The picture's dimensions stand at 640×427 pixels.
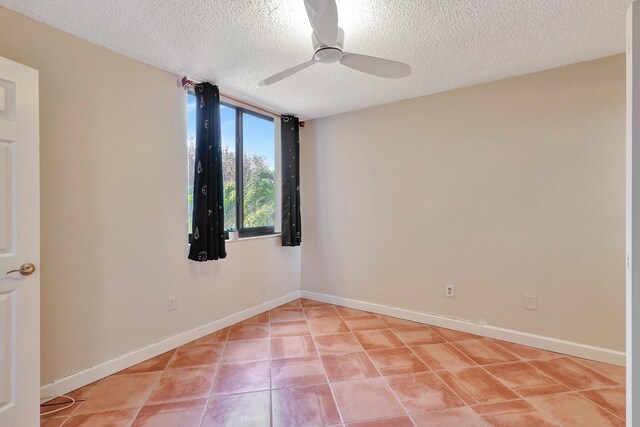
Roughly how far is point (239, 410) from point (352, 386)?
2.38 ft

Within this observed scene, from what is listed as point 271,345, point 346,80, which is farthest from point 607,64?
point 271,345

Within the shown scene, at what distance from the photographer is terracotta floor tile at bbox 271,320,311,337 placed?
281 centimetres

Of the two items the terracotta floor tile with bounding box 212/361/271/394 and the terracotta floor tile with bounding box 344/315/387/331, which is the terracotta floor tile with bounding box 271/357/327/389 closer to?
the terracotta floor tile with bounding box 212/361/271/394

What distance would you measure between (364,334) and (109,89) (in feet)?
9.43

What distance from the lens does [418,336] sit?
276 centimetres

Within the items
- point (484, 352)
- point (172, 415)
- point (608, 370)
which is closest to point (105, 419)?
point (172, 415)

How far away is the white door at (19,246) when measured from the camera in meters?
1.45

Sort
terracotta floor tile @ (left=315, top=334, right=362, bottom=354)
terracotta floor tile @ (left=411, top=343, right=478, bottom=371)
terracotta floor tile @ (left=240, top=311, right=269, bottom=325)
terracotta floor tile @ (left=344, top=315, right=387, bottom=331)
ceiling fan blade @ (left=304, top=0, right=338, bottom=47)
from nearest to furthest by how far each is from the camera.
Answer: ceiling fan blade @ (left=304, top=0, right=338, bottom=47), terracotta floor tile @ (left=411, top=343, right=478, bottom=371), terracotta floor tile @ (left=315, top=334, right=362, bottom=354), terracotta floor tile @ (left=344, top=315, right=387, bottom=331), terracotta floor tile @ (left=240, top=311, right=269, bottom=325)

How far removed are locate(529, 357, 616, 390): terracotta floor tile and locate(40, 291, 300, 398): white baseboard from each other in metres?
2.63

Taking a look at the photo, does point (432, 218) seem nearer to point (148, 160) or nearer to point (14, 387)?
point (148, 160)

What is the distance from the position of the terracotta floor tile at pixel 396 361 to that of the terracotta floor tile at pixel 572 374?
87cm

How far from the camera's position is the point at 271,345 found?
258 centimetres

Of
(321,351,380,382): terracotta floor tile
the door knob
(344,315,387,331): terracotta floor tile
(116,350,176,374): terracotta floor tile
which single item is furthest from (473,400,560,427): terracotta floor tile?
the door knob

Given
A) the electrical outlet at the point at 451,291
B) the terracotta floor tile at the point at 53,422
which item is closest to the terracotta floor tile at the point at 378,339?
the electrical outlet at the point at 451,291
